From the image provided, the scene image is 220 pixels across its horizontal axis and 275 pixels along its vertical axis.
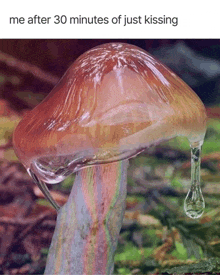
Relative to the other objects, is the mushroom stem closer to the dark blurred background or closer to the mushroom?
the mushroom

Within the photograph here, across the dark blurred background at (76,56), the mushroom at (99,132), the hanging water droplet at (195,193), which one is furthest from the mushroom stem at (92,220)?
the dark blurred background at (76,56)

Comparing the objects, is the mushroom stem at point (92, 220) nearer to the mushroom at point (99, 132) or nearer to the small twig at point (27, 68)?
the mushroom at point (99, 132)

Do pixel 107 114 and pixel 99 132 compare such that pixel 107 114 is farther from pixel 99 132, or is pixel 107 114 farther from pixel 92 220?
pixel 92 220

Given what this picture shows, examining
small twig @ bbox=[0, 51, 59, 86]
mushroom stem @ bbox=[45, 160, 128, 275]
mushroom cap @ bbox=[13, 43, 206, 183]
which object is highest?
mushroom cap @ bbox=[13, 43, 206, 183]

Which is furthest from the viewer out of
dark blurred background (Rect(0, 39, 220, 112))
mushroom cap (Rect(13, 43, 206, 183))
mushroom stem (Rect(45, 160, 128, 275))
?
dark blurred background (Rect(0, 39, 220, 112))

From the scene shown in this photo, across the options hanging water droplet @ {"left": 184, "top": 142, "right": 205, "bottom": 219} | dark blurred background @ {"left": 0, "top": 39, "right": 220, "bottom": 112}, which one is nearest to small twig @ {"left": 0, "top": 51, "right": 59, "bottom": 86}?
dark blurred background @ {"left": 0, "top": 39, "right": 220, "bottom": 112}

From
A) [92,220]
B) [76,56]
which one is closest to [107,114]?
[92,220]
